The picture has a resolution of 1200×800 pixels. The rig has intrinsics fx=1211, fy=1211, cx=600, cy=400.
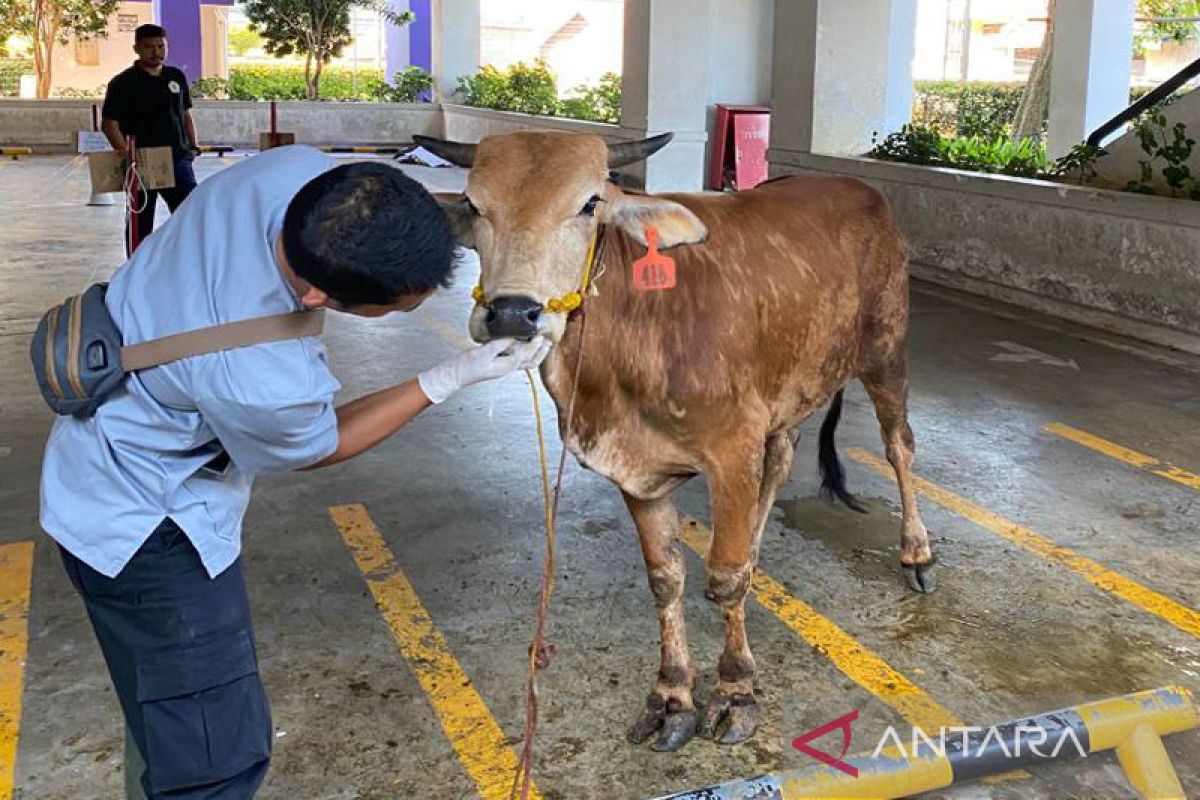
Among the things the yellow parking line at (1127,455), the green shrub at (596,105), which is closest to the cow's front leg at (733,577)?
the yellow parking line at (1127,455)

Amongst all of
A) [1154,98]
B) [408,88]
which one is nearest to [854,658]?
[1154,98]

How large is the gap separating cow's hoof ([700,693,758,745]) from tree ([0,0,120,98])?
24711 mm

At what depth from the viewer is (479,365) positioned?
2.73m

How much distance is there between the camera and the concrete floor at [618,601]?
3.44 metres

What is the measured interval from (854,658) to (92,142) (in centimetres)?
765

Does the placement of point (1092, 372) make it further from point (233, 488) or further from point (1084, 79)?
point (233, 488)

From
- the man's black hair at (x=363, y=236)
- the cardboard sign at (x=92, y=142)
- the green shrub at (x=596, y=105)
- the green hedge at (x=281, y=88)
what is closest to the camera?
the man's black hair at (x=363, y=236)

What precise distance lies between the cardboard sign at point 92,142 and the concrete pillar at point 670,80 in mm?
6473

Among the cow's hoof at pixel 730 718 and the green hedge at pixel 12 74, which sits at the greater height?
the green hedge at pixel 12 74

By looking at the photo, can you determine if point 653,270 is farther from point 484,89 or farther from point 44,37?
point 44,37

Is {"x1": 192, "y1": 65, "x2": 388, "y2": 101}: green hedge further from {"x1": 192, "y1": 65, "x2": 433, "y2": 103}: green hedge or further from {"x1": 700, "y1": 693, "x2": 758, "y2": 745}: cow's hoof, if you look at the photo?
{"x1": 700, "y1": 693, "x2": 758, "y2": 745}: cow's hoof

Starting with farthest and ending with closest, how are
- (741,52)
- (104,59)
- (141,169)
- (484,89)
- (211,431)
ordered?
(104,59), (484,89), (741,52), (141,169), (211,431)

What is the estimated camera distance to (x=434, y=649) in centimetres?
408

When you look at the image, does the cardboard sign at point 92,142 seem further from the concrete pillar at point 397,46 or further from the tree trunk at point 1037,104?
the concrete pillar at point 397,46
